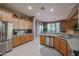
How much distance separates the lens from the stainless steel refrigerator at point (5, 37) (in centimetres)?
385

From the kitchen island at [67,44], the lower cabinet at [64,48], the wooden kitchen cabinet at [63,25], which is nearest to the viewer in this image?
the kitchen island at [67,44]

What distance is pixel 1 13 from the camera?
3.85 metres

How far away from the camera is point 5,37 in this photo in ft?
13.4

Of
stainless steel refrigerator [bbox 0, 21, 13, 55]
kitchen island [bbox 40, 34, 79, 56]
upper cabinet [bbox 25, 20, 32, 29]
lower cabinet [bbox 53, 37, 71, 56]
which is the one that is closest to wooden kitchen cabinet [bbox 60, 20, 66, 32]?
kitchen island [bbox 40, 34, 79, 56]

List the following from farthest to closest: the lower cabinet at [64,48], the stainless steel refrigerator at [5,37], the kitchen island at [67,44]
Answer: the stainless steel refrigerator at [5,37] < the lower cabinet at [64,48] < the kitchen island at [67,44]

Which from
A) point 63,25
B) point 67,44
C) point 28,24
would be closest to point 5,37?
point 67,44

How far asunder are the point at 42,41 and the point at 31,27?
234 centimetres

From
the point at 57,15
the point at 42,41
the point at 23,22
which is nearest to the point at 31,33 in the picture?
the point at 23,22

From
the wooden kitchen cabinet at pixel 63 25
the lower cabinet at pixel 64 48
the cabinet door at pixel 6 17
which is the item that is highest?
the cabinet door at pixel 6 17

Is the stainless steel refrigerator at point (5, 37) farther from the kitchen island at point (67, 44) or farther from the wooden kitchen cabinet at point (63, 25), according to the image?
the wooden kitchen cabinet at point (63, 25)

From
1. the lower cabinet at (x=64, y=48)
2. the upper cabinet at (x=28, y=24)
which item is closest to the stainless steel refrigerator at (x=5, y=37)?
the lower cabinet at (x=64, y=48)

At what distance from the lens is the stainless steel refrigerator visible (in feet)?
12.6

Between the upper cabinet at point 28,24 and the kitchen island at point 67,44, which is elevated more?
the upper cabinet at point 28,24

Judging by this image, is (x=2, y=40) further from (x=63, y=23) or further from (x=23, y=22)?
(x=23, y=22)
